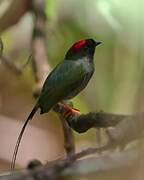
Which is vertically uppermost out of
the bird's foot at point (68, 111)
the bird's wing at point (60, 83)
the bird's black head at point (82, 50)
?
the bird's black head at point (82, 50)

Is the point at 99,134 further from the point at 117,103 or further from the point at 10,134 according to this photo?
the point at 10,134

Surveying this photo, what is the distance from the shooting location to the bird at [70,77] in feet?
2.27

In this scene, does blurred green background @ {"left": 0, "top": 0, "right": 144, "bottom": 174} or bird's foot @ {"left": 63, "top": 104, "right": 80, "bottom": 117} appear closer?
blurred green background @ {"left": 0, "top": 0, "right": 144, "bottom": 174}

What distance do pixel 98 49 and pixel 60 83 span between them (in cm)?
19

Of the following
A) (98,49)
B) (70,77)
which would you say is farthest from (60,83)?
(98,49)

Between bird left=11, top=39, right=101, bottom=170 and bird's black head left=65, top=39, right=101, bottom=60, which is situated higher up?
bird's black head left=65, top=39, right=101, bottom=60

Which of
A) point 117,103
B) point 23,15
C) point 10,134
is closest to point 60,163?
point 117,103

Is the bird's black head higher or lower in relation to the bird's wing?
higher

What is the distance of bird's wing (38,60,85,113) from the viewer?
690 millimetres

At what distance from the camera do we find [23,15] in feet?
4.94

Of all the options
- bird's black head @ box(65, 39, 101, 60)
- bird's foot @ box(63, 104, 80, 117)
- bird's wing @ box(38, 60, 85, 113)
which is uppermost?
bird's black head @ box(65, 39, 101, 60)

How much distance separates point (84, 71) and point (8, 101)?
702 mm

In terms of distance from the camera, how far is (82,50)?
2.26 ft

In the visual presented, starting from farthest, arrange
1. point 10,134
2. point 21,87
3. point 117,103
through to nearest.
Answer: point 21,87, point 10,134, point 117,103
